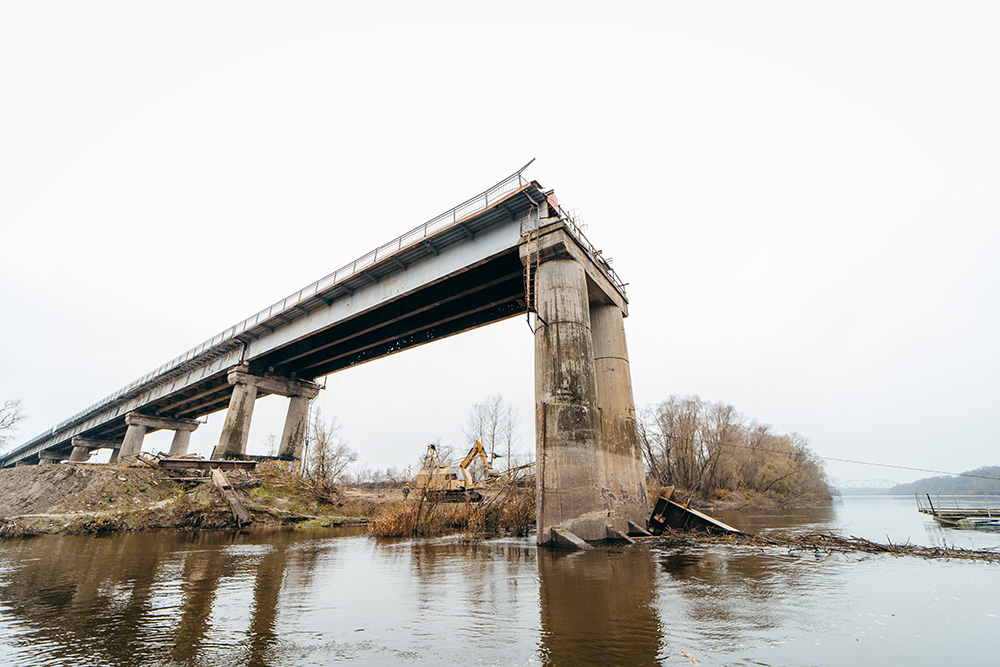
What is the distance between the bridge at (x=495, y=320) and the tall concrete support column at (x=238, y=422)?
0.08 meters

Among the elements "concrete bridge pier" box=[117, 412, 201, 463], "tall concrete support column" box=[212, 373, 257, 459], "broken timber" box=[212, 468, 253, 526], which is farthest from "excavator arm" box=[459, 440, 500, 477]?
"concrete bridge pier" box=[117, 412, 201, 463]

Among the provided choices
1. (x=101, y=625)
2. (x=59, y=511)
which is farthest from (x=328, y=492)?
(x=101, y=625)

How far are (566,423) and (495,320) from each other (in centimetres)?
1283

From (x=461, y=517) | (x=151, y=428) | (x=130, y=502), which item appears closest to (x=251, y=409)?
(x=130, y=502)

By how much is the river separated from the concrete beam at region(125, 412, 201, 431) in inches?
1876

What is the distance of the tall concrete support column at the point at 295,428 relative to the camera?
30.8m

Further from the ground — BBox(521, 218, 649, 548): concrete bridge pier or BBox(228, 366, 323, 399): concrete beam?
BBox(228, 366, 323, 399): concrete beam

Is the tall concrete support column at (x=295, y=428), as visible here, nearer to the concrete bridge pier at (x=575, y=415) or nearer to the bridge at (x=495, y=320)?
the bridge at (x=495, y=320)

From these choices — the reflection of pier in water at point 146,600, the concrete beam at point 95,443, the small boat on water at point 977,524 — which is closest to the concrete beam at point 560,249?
the reflection of pier in water at point 146,600

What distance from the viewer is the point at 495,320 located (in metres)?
24.1

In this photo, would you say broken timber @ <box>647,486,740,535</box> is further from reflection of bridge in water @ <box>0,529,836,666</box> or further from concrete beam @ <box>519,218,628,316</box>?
concrete beam @ <box>519,218,628,316</box>

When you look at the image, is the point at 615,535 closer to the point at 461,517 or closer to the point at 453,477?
the point at 461,517

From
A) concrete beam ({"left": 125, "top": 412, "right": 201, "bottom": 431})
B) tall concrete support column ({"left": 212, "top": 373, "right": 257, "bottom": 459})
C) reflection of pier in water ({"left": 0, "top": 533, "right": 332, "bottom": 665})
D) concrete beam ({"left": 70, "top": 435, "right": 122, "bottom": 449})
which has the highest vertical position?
concrete beam ({"left": 125, "top": 412, "right": 201, "bottom": 431})

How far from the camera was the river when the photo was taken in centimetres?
339
